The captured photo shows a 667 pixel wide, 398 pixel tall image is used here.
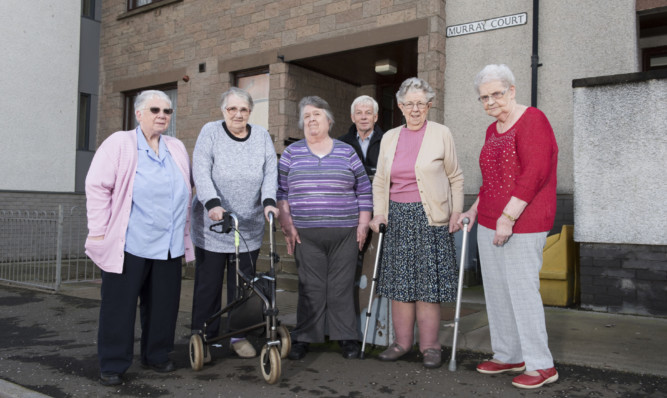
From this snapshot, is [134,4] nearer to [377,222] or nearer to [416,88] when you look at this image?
[416,88]

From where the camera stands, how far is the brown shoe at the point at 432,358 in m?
4.16

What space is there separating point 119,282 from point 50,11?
11.3m

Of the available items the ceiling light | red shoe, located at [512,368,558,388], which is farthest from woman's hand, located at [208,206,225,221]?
the ceiling light

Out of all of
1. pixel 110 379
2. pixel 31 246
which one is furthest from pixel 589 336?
pixel 31 246

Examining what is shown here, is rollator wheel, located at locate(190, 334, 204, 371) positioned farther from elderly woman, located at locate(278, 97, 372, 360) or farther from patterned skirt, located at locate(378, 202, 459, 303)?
patterned skirt, located at locate(378, 202, 459, 303)

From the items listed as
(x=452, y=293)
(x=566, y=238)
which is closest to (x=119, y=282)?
(x=452, y=293)

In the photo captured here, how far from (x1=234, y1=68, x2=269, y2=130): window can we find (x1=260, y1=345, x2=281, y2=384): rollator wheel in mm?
7295

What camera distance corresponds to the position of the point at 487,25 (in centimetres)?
835

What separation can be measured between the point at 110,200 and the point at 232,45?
304 inches

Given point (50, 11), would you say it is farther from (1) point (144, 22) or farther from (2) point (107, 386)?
(2) point (107, 386)

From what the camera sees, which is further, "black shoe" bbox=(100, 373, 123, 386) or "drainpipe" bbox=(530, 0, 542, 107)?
"drainpipe" bbox=(530, 0, 542, 107)

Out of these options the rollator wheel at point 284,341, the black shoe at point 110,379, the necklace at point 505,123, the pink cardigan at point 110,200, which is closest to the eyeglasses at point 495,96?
the necklace at point 505,123

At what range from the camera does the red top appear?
11.9 feet

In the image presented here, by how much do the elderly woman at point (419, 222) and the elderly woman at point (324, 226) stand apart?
24 centimetres
